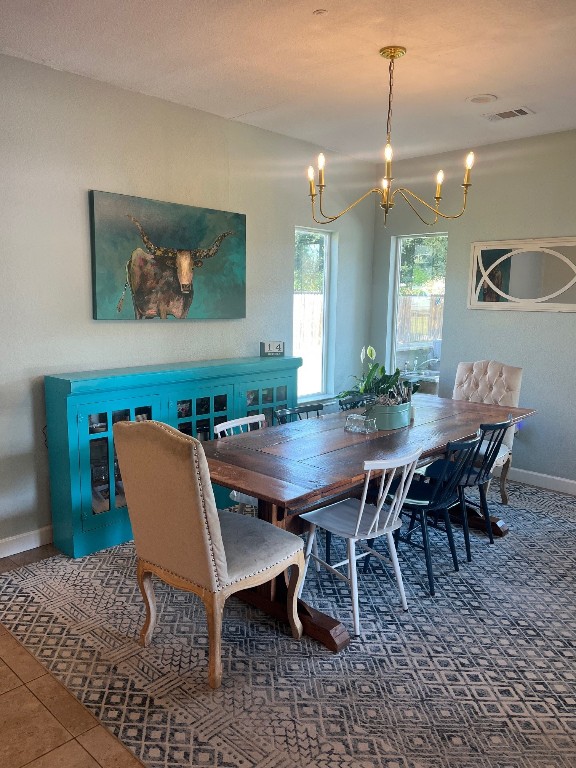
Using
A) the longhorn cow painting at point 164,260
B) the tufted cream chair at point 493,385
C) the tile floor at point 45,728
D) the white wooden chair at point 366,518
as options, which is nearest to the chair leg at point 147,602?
the tile floor at point 45,728

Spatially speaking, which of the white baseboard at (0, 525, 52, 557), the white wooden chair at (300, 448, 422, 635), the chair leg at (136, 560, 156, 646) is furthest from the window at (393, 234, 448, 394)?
the chair leg at (136, 560, 156, 646)

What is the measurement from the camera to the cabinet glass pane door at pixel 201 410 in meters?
3.72

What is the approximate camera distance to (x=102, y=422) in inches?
131

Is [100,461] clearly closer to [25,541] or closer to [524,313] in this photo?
[25,541]

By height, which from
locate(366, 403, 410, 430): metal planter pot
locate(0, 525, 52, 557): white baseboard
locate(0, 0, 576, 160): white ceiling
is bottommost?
locate(0, 525, 52, 557): white baseboard

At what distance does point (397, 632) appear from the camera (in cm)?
261

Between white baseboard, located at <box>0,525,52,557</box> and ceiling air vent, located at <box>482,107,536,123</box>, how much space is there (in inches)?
155

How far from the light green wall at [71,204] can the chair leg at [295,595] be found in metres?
1.73

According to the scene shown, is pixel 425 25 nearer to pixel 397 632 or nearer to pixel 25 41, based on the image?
pixel 25 41

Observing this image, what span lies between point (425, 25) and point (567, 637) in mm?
2853

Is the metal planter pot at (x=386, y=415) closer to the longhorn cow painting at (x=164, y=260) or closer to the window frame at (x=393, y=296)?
the longhorn cow painting at (x=164, y=260)

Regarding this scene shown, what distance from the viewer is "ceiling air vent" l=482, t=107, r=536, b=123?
3823 mm

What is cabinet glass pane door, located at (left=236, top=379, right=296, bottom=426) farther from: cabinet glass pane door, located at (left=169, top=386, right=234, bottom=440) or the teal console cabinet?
the teal console cabinet

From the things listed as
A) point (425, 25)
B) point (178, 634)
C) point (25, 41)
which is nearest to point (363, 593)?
point (178, 634)
